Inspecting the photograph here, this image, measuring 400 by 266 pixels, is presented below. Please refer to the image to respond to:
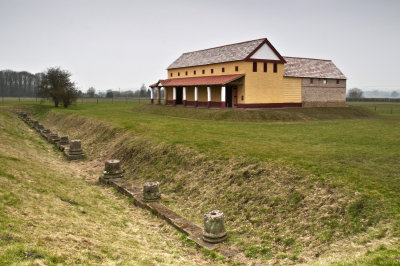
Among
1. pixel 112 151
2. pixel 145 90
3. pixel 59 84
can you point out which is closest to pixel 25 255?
pixel 112 151

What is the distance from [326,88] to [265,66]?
1096 centimetres

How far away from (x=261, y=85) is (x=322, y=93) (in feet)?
34.5

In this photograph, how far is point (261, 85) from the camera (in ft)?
114

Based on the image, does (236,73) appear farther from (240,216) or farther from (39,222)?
(39,222)

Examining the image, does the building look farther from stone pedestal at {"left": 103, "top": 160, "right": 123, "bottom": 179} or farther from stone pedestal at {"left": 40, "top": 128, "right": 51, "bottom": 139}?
stone pedestal at {"left": 103, "top": 160, "right": 123, "bottom": 179}

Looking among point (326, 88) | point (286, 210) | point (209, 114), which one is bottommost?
point (286, 210)

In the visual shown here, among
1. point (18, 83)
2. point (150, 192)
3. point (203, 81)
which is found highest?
point (18, 83)

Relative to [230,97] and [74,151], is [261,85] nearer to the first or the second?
[230,97]

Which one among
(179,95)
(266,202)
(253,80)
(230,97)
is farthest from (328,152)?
(179,95)

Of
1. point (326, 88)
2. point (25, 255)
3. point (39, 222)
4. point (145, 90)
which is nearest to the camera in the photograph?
point (25, 255)

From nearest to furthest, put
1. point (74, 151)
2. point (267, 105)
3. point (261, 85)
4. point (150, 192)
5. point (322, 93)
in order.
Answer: point (150, 192) < point (74, 151) < point (261, 85) < point (267, 105) < point (322, 93)

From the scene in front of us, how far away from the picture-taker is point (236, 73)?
34.8 meters

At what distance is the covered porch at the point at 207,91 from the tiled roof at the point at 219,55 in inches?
78.3

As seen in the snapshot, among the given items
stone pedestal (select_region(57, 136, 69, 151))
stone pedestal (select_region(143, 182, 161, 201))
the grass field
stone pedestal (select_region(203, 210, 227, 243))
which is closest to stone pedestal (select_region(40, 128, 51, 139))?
stone pedestal (select_region(57, 136, 69, 151))
